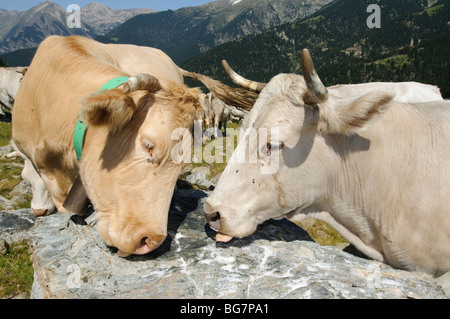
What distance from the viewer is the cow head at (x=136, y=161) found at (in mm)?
3289

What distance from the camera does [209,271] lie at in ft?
10.3

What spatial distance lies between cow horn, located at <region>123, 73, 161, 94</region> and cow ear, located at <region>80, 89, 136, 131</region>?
0.16 metres

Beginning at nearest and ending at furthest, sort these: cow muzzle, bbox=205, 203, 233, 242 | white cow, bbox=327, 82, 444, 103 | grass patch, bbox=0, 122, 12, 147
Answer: cow muzzle, bbox=205, 203, 233, 242
white cow, bbox=327, 82, 444, 103
grass patch, bbox=0, 122, 12, 147

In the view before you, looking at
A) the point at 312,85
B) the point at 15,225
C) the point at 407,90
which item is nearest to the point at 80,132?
the point at 312,85

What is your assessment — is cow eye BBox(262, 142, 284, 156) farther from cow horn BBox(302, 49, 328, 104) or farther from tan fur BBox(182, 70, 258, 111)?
tan fur BBox(182, 70, 258, 111)

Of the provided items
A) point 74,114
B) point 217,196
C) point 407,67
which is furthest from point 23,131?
point 407,67

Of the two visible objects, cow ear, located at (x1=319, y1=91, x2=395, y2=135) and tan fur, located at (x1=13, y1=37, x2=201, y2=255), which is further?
tan fur, located at (x1=13, y1=37, x2=201, y2=255)

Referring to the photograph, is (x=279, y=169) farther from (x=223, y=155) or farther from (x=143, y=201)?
(x=223, y=155)

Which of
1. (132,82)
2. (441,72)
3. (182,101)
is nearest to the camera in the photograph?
(132,82)

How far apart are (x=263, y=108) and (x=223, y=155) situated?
35.2 feet

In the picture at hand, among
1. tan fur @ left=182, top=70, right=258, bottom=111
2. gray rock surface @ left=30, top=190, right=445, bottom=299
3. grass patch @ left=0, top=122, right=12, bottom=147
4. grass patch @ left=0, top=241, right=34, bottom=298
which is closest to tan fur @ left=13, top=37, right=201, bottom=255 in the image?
gray rock surface @ left=30, top=190, right=445, bottom=299

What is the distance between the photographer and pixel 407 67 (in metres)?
138

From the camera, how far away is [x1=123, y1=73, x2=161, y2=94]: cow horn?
10.2 ft

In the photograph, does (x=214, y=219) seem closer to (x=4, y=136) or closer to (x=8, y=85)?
(x=4, y=136)
